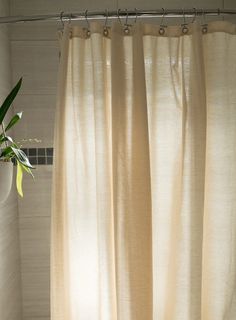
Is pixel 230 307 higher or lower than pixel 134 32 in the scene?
lower

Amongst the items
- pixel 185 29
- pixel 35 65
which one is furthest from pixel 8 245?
pixel 185 29

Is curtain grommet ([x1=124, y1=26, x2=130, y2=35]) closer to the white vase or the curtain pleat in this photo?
→ the curtain pleat

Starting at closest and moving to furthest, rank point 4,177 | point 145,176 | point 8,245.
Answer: point 4,177
point 145,176
point 8,245

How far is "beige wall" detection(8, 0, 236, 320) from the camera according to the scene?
5.19ft

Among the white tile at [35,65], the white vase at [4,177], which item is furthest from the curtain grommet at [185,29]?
the white vase at [4,177]

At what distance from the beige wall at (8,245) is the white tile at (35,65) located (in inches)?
2.0

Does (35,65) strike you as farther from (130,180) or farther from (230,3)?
(230,3)

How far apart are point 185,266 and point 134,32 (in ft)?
3.21

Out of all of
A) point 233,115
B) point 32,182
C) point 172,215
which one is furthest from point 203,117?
point 32,182

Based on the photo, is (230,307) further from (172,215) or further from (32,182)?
(32,182)

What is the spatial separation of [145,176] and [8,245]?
0.84m

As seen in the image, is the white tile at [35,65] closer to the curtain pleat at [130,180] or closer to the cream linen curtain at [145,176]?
the cream linen curtain at [145,176]

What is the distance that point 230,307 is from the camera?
124cm

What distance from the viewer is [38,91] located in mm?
1599
